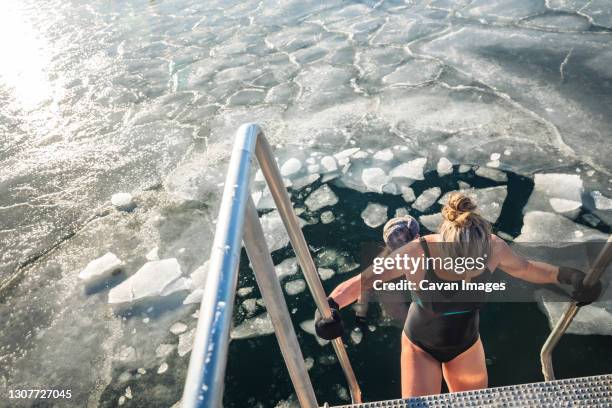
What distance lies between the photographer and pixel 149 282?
103 inches

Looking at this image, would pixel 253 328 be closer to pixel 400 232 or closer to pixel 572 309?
pixel 400 232

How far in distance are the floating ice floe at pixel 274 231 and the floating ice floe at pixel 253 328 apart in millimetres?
552

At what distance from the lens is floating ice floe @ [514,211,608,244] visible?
2.34 meters

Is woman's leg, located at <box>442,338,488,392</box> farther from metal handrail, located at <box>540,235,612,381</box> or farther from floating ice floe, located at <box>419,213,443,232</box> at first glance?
floating ice floe, located at <box>419,213,443,232</box>

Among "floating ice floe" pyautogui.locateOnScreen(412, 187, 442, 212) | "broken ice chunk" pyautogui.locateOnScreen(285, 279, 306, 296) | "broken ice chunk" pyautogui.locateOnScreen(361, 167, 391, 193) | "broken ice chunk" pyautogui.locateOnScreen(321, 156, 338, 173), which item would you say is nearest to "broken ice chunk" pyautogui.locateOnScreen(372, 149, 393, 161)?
"broken ice chunk" pyautogui.locateOnScreen(361, 167, 391, 193)

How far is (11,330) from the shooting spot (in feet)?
8.20

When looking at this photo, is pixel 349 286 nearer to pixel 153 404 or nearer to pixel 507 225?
pixel 153 404

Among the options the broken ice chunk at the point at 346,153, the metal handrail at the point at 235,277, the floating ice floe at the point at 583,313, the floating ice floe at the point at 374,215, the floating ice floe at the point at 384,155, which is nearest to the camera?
the metal handrail at the point at 235,277

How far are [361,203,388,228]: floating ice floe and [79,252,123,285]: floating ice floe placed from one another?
5.78 ft

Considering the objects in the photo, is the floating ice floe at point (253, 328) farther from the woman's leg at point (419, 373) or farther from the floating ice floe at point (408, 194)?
the floating ice floe at point (408, 194)

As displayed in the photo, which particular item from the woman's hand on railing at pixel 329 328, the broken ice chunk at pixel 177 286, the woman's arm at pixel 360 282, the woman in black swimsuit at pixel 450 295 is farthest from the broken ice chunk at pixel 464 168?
the broken ice chunk at pixel 177 286

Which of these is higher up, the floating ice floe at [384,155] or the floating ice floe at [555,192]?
the floating ice floe at [384,155]

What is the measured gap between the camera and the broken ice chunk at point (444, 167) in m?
2.97

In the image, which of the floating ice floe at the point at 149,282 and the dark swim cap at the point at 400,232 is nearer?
the dark swim cap at the point at 400,232
